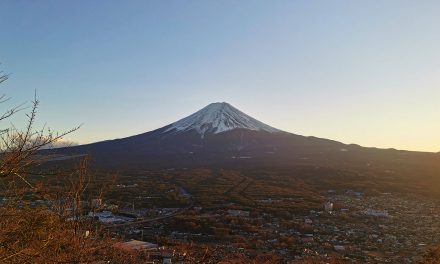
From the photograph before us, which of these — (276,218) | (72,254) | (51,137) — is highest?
(51,137)

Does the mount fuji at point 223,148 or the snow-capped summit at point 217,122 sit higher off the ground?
the snow-capped summit at point 217,122

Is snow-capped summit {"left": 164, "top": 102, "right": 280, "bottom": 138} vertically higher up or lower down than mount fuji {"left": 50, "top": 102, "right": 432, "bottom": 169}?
higher up

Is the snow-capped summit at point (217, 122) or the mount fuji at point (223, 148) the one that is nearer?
the mount fuji at point (223, 148)

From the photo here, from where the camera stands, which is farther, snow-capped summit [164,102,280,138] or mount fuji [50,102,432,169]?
snow-capped summit [164,102,280,138]

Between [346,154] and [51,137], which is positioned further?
[346,154]

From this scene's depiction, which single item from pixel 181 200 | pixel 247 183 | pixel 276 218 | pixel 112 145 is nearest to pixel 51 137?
pixel 276 218

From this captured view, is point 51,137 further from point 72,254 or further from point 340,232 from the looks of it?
point 340,232
